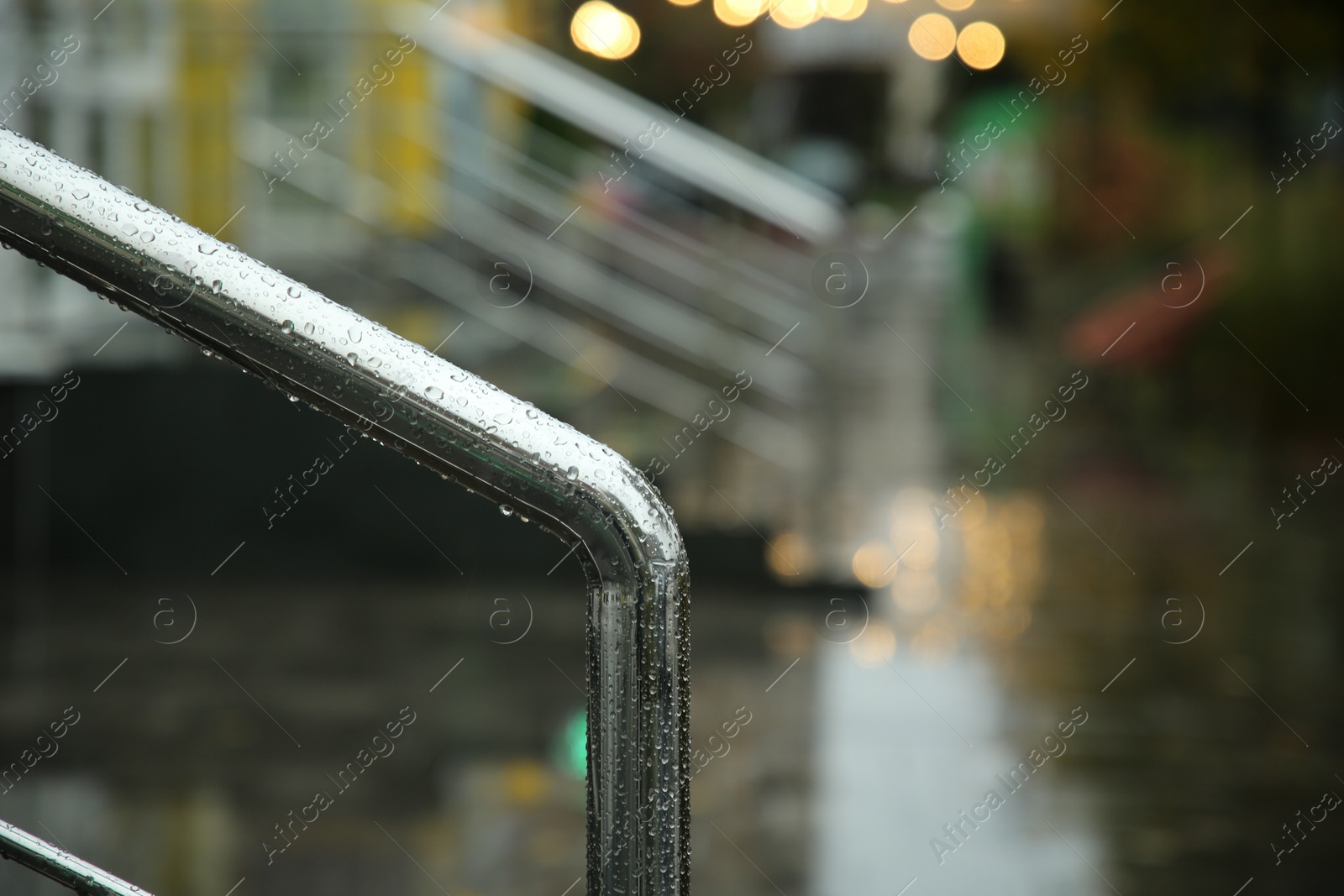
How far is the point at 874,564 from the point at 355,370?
599cm

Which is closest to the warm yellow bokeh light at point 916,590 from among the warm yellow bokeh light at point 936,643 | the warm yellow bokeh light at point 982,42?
the warm yellow bokeh light at point 936,643

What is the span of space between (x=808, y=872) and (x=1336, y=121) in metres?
10.4

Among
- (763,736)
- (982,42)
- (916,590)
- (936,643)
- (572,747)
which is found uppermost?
(982,42)

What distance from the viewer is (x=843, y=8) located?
50.9 ft

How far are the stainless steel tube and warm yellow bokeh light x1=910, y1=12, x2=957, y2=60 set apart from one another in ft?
63.3

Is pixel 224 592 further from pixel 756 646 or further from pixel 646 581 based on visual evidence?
pixel 646 581

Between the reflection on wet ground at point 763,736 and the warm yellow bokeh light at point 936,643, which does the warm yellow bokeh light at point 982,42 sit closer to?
the reflection on wet ground at point 763,736

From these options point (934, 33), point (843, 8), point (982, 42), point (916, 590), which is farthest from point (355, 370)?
point (934, 33)

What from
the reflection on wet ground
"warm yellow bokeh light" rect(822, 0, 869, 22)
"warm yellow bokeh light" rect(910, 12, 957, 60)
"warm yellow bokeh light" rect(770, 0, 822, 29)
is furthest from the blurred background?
"warm yellow bokeh light" rect(910, 12, 957, 60)

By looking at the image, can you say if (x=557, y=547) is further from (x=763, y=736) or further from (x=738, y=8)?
(x=738, y=8)

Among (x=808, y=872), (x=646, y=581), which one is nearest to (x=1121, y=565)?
(x=808, y=872)

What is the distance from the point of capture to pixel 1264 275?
10.7 meters

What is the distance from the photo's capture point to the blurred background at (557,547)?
378 centimetres

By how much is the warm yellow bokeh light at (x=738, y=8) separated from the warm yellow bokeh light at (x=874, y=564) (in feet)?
17.1
